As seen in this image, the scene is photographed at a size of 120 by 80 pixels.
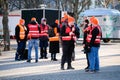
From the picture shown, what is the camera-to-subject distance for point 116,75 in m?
15.5

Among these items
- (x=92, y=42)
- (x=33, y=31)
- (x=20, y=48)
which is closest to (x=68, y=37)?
(x=92, y=42)

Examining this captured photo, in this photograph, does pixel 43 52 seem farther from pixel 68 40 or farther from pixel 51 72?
pixel 51 72

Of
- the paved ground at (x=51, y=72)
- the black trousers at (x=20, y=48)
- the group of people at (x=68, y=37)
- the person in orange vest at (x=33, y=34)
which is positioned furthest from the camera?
the black trousers at (x=20, y=48)

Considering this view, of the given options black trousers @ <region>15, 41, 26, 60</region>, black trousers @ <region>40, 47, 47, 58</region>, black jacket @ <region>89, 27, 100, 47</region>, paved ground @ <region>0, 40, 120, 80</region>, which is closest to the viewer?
paved ground @ <region>0, 40, 120, 80</region>

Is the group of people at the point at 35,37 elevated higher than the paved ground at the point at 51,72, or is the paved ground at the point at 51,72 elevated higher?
the group of people at the point at 35,37

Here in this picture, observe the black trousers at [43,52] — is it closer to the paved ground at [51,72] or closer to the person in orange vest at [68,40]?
the paved ground at [51,72]

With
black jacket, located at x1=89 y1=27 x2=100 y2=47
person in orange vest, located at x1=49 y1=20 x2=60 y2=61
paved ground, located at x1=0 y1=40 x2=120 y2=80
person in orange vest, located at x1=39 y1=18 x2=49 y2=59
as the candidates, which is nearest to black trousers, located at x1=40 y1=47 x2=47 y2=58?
person in orange vest, located at x1=39 y1=18 x2=49 y2=59

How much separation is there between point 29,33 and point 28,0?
4753cm

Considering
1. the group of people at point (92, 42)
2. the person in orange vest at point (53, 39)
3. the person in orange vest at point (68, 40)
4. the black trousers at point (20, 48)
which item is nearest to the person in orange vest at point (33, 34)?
the person in orange vest at point (53, 39)

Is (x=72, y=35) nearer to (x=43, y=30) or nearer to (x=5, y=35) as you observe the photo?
(x=43, y=30)

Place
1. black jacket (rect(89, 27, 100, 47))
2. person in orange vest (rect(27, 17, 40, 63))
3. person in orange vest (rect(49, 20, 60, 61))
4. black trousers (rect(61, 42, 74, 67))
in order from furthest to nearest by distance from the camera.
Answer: person in orange vest (rect(49, 20, 60, 61)) < person in orange vest (rect(27, 17, 40, 63)) < black trousers (rect(61, 42, 74, 67)) < black jacket (rect(89, 27, 100, 47))

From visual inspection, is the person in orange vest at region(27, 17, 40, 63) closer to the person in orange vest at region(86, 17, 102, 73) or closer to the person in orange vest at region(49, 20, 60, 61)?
the person in orange vest at region(49, 20, 60, 61)

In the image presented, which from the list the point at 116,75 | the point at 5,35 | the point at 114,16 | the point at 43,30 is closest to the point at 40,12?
the point at 114,16

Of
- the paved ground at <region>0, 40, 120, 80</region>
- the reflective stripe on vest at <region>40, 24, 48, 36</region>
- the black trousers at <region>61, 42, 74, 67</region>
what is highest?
the reflective stripe on vest at <region>40, 24, 48, 36</region>
